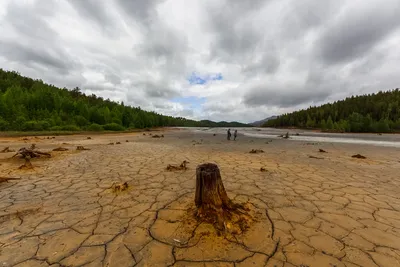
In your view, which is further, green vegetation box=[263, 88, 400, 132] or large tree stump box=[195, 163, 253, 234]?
green vegetation box=[263, 88, 400, 132]

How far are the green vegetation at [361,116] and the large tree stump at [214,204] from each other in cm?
6194

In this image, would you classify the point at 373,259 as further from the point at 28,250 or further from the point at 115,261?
the point at 28,250

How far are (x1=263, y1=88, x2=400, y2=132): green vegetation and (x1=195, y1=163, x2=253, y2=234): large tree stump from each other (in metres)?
61.9

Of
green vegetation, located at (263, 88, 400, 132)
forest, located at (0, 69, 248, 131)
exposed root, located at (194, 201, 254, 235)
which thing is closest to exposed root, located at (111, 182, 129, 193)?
exposed root, located at (194, 201, 254, 235)

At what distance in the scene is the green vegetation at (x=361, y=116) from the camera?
5069 centimetres

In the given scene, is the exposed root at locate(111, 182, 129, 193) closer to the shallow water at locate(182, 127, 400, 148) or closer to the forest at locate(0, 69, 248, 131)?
the shallow water at locate(182, 127, 400, 148)

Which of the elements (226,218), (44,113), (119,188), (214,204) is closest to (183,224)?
(214,204)

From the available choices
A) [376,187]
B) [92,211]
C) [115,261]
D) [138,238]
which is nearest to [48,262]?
[115,261]

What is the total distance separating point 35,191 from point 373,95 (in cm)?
11184

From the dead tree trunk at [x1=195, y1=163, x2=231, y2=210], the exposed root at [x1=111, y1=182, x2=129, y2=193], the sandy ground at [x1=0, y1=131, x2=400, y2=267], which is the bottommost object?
the sandy ground at [x1=0, y1=131, x2=400, y2=267]

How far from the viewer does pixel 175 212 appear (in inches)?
135

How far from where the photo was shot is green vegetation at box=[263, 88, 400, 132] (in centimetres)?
5069

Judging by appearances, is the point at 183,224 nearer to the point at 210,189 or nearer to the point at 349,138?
the point at 210,189

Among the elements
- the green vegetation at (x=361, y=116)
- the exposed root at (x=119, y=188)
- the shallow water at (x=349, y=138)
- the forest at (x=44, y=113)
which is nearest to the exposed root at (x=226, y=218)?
the exposed root at (x=119, y=188)
